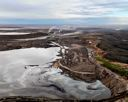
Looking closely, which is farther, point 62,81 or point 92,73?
point 92,73

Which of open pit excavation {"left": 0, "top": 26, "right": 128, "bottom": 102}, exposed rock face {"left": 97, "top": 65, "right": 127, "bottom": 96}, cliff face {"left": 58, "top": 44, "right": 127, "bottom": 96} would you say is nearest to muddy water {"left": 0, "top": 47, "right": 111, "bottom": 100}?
open pit excavation {"left": 0, "top": 26, "right": 128, "bottom": 102}

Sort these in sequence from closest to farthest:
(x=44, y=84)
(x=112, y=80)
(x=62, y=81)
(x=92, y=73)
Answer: (x=44, y=84)
(x=112, y=80)
(x=62, y=81)
(x=92, y=73)

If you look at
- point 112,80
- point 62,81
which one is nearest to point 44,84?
point 62,81

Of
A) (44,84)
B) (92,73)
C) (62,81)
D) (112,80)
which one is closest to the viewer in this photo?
(44,84)

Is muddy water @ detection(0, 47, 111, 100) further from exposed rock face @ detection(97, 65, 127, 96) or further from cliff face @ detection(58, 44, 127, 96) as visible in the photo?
cliff face @ detection(58, 44, 127, 96)

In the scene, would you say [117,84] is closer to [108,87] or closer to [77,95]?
[108,87]

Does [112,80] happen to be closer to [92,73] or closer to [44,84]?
[92,73]

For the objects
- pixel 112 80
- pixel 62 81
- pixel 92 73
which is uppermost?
pixel 112 80

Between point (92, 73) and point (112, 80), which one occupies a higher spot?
point (112, 80)

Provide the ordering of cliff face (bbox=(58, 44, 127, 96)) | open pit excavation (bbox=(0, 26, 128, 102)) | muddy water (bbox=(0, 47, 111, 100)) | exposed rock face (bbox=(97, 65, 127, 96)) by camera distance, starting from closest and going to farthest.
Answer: open pit excavation (bbox=(0, 26, 128, 102)) → muddy water (bbox=(0, 47, 111, 100)) → exposed rock face (bbox=(97, 65, 127, 96)) → cliff face (bbox=(58, 44, 127, 96))

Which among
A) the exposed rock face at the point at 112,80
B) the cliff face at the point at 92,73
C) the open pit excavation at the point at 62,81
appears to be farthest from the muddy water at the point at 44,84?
the cliff face at the point at 92,73

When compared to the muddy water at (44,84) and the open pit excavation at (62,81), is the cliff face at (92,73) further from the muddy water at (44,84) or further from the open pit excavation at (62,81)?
the muddy water at (44,84)

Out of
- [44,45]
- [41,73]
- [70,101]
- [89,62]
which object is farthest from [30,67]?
[44,45]

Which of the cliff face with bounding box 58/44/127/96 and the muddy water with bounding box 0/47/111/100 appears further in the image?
the cliff face with bounding box 58/44/127/96
